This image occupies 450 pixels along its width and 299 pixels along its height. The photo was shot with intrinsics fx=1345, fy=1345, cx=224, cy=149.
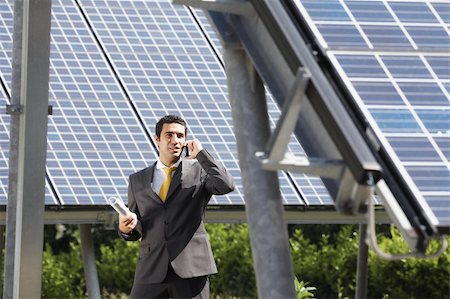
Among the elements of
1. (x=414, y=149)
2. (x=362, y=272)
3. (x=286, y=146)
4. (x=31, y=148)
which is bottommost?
(x=286, y=146)

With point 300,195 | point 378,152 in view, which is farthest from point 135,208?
point 300,195

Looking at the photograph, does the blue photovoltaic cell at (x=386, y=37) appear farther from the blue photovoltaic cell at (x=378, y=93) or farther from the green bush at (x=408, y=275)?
the green bush at (x=408, y=275)

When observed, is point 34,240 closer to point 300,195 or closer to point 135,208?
point 135,208

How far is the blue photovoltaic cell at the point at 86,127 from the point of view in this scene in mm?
11359

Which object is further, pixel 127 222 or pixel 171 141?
pixel 171 141

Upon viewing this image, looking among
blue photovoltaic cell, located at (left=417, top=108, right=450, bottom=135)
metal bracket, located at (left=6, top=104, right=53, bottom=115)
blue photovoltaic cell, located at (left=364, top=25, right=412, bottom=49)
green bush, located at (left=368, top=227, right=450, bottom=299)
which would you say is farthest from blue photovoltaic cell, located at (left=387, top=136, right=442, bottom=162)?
green bush, located at (left=368, top=227, right=450, bottom=299)

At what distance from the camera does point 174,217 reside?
24.0 ft

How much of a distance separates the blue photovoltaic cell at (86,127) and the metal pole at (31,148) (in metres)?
2.07

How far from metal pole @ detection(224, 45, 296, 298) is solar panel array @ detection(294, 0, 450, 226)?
1.39ft

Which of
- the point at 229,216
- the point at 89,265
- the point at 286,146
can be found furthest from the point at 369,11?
the point at 89,265

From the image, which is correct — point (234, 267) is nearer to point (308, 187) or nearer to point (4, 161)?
point (308, 187)

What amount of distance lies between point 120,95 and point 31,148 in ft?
10.8

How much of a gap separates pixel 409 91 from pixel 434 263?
43.0ft

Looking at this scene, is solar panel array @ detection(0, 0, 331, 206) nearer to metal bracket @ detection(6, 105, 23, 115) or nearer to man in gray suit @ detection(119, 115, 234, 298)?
metal bracket @ detection(6, 105, 23, 115)
